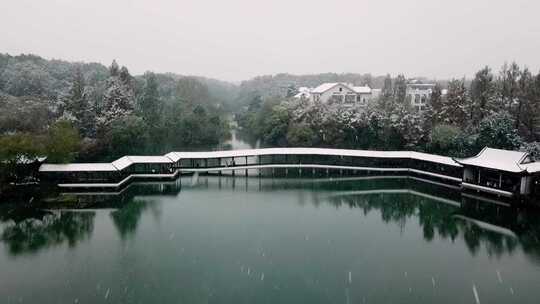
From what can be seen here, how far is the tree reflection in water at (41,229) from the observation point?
1844 cm

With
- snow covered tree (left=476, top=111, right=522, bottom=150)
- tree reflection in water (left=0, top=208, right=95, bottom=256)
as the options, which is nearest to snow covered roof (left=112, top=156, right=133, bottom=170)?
tree reflection in water (left=0, top=208, right=95, bottom=256)

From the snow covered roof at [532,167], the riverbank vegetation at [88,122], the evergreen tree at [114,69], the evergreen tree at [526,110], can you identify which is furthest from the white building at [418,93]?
the evergreen tree at [114,69]

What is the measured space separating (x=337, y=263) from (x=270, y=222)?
211 inches

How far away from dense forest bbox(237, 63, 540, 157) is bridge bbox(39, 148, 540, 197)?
11.1ft

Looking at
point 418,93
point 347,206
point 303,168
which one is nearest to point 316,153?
point 303,168

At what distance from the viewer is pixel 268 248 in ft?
59.2

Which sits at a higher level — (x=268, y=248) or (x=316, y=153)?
(x=316, y=153)

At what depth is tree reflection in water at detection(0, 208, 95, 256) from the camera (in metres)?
18.4

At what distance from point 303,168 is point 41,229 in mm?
19325

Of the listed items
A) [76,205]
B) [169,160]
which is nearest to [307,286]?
[76,205]

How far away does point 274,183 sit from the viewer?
29.6 m

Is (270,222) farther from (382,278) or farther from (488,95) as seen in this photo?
(488,95)

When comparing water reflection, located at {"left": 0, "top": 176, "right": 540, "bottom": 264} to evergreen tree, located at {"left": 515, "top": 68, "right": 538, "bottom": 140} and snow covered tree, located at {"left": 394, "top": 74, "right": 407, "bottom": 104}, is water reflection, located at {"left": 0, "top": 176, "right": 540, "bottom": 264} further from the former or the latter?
snow covered tree, located at {"left": 394, "top": 74, "right": 407, "bottom": 104}

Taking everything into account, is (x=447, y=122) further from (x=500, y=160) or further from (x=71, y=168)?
(x=71, y=168)
